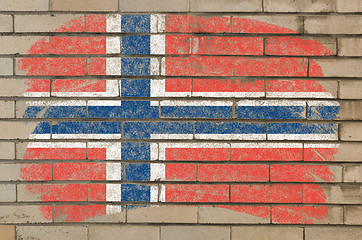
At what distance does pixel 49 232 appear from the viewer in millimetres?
1680

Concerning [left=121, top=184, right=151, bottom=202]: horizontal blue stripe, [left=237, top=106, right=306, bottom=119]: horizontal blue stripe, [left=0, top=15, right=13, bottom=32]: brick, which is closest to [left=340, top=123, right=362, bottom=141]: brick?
Answer: [left=237, top=106, right=306, bottom=119]: horizontal blue stripe

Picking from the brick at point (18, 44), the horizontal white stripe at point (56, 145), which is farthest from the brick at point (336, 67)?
the brick at point (18, 44)

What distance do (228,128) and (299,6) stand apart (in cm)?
118

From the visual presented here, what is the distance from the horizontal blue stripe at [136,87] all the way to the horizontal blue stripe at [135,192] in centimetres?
77

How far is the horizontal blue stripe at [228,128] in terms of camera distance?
5.51ft

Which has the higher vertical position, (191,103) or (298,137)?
(191,103)

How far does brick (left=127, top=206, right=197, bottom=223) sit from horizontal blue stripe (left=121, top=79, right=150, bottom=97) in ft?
3.16

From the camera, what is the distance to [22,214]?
1676 millimetres

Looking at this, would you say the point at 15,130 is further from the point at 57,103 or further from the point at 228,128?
the point at 228,128

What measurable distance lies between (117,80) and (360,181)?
2197 millimetres

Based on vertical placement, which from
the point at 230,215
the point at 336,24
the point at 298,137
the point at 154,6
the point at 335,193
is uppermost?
the point at 154,6

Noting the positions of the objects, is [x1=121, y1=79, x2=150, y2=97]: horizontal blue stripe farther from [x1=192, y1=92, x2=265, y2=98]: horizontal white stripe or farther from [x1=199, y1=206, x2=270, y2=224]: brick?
[x1=199, y1=206, x2=270, y2=224]: brick

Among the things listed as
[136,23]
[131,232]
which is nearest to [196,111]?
[136,23]

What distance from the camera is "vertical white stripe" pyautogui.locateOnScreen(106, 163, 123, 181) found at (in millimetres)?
1678
